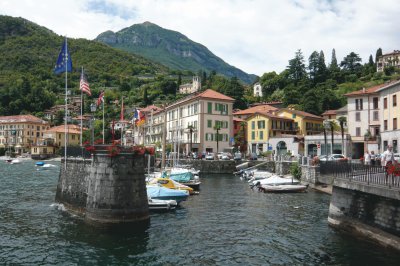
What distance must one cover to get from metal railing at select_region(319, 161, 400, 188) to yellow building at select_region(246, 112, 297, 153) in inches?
2306

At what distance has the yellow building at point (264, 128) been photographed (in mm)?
85119

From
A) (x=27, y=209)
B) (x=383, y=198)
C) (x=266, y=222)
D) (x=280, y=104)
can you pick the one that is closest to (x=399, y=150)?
(x=266, y=222)

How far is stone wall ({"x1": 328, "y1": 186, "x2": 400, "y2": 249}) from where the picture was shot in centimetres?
1747

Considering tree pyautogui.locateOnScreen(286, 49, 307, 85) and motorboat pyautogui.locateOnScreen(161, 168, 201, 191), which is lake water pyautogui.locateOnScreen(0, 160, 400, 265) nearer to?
motorboat pyautogui.locateOnScreen(161, 168, 201, 191)

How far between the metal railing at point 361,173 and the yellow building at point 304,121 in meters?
65.8

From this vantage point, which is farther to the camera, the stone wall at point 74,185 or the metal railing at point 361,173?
the stone wall at point 74,185

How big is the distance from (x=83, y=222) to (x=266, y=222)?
12302 millimetres

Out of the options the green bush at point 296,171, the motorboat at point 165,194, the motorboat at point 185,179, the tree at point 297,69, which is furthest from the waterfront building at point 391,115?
the tree at point 297,69

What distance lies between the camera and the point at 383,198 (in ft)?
59.5

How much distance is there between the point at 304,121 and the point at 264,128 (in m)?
11.0

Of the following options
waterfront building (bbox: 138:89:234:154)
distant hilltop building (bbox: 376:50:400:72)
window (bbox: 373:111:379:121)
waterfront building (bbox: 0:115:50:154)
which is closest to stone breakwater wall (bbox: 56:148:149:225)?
window (bbox: 373:111:379:121)

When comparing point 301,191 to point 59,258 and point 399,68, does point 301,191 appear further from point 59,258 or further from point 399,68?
point 399,68

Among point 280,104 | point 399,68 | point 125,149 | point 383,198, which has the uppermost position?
point 399,68

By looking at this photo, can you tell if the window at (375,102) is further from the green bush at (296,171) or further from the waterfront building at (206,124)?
the waterfront building at (206,124)
